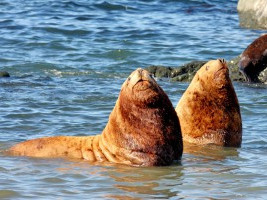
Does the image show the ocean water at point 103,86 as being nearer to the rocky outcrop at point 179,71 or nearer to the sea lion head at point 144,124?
the sea lion head at point 144,124

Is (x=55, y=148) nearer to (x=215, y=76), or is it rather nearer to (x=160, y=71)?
(x=215, y=76)

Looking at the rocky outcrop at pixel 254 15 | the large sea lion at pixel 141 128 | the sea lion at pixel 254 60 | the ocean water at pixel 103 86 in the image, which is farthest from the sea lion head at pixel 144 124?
the rocky outcrop at pixel 254 15

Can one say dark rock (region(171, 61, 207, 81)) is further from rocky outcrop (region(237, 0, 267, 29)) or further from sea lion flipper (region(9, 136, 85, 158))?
rocky outcrop (region(237, 0, 267, 29))

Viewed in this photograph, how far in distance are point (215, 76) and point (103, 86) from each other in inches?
205

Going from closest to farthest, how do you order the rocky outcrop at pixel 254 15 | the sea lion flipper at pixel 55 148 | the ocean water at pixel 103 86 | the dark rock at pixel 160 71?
1. the ocean water at pixel 103 86
2. the sea lion flipper at pixel 55 148
3. the dark rock at pixel 160 71
4. the rocky outcrop at pixel 254 15

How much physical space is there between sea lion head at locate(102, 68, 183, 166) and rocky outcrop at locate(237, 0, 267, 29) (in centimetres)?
1493

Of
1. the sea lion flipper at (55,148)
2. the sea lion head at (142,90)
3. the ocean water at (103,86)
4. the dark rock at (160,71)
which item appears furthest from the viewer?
the dark rock at (160,71)

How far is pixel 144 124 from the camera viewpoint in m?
7.94

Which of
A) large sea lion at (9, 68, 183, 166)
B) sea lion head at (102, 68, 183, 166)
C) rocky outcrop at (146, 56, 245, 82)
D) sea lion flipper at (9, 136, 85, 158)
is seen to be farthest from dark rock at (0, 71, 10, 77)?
sea lion head at (102, 68, 183, 166)

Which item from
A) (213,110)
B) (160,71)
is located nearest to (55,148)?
(213,110)

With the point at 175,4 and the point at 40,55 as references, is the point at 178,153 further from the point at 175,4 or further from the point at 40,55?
the point at 175,4

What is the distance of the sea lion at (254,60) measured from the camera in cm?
1534

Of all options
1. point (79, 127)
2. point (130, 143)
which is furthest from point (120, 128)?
point (79, 127)

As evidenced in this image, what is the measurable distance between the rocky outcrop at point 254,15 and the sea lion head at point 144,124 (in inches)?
588
